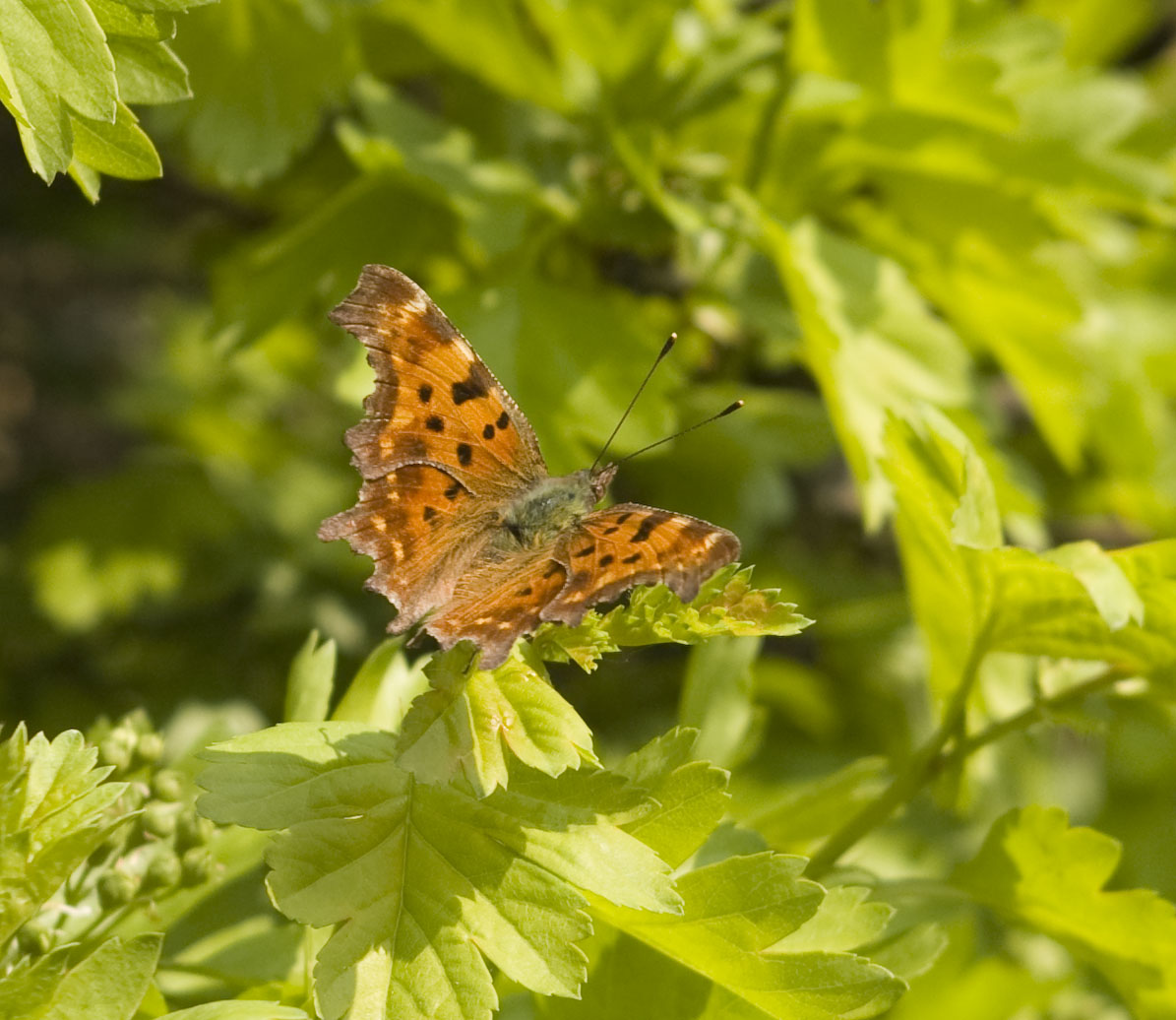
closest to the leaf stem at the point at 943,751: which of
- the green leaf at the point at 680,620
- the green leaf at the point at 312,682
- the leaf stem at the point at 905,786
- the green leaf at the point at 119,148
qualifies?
the leaf stem at the point at 905,786

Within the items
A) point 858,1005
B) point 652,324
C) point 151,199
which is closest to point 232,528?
point 151,199

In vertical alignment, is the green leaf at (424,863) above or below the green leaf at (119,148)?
below

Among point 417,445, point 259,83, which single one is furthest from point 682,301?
point 417,445

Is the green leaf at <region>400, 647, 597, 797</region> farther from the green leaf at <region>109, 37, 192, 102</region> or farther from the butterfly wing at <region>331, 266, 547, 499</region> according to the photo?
the green leaf at <region>109, 37, 192, 102</region>

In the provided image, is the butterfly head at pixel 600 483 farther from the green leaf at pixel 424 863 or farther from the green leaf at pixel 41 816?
the green leaf at pixel 41 816

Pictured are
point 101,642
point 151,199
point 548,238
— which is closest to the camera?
point 548,238

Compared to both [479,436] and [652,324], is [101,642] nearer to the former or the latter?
[652,324]

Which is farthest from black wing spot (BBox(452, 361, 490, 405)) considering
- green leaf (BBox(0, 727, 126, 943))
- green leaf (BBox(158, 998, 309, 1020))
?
green leaf (BBox(158, 998, 309, 1020))
